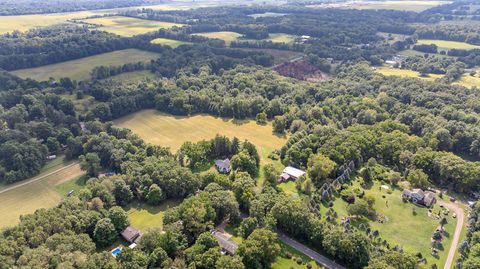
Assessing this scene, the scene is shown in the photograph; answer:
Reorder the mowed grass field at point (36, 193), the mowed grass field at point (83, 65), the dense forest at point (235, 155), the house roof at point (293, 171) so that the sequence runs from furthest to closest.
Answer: the mowed grass field at point (83, 65), the house roof at point (293, 171), the mowed grass field at point (36, 193), the dense forest at point (235, 155)

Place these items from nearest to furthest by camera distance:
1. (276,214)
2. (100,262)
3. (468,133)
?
(100,262) → (276,214) → (468,133)

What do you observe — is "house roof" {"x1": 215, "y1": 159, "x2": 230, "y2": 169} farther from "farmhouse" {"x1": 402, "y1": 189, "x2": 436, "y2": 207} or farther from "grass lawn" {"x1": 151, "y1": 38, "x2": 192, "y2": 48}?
"grass lawn" {"x1": 151, "y1": 38, "x2": 192, "y2": 48}

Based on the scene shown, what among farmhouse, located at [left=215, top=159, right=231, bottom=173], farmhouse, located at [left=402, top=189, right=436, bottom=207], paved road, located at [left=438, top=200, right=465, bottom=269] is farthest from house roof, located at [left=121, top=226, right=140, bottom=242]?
farmhouse, located at [left=402, top=189, right=436, bottom=207]

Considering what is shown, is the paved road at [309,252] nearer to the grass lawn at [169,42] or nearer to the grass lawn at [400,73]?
the grass lawn at [400,73]

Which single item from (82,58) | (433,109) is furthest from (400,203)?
(82,58)

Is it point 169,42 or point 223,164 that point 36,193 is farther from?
point 169,42

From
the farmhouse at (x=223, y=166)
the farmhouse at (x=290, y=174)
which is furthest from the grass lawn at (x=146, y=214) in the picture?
the farmhouse at (x=290, y=174)

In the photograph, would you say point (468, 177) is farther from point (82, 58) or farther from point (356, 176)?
point (82, 58)
